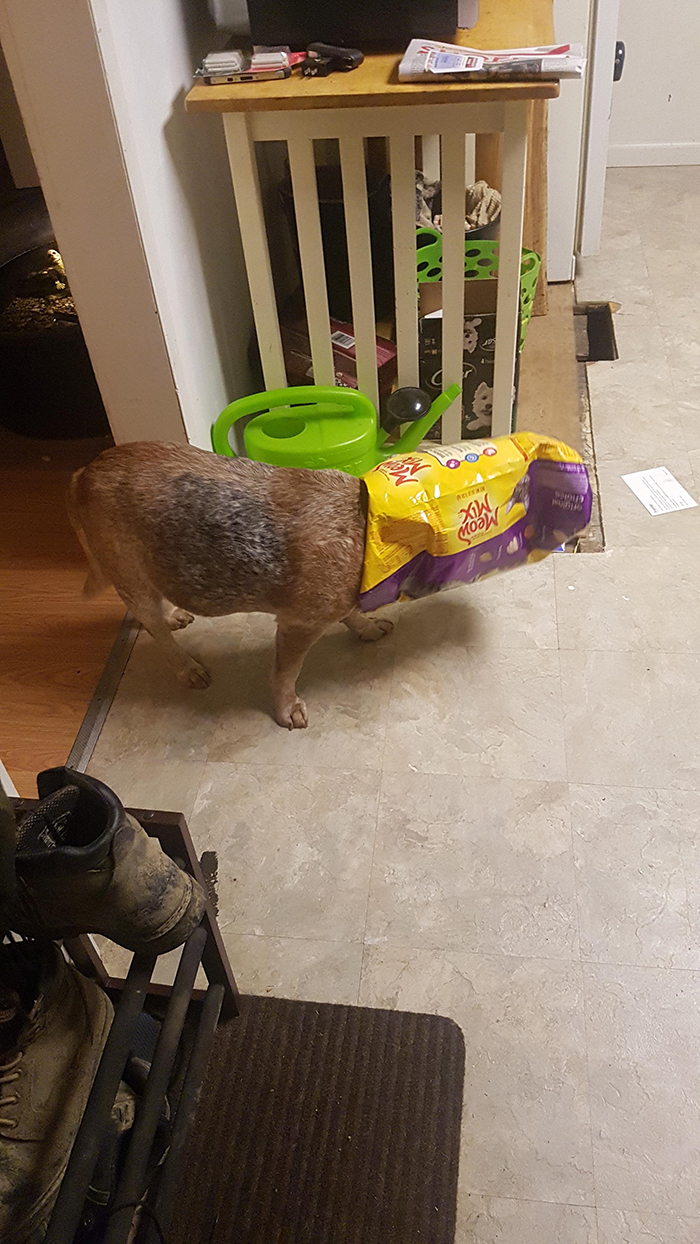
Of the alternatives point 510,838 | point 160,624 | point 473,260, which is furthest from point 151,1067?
point 473,260

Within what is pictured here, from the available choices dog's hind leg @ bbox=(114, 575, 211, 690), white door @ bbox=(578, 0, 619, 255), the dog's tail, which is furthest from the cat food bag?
white door @ bbox=(578, 0, 619, 255)

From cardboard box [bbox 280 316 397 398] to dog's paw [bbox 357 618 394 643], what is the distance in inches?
25.4

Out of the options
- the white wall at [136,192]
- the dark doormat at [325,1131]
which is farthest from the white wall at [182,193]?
the dark doormat at [325,1131]

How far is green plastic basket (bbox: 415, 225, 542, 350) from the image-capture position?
221 cm

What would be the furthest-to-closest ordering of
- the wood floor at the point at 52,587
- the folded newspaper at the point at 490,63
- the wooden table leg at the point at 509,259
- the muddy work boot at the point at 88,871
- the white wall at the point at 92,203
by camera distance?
the wood floor at the point at 52,587, the wooden table leg at the point at 509,259, the folded newspaper at the point at 490,63, the white wall at the point at 92,203, the muddy work boot at the point at 88,871

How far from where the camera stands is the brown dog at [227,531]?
1526 mm

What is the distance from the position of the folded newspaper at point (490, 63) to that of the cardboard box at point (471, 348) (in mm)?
563

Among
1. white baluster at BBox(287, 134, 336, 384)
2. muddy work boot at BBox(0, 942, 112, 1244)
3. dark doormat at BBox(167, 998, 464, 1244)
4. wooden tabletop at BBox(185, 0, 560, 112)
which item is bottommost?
dark doormat at BBox(167, 998, 464, 1244)

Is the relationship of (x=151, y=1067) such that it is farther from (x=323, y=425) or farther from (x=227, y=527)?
(x=323, y=425)

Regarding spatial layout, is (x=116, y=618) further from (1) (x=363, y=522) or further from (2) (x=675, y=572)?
(2) (x=675, y=572)

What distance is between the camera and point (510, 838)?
1552 millimetres

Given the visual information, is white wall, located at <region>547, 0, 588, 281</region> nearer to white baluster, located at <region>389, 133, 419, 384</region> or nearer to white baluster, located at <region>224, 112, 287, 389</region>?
white baluster, located at <region>389, 133, 419, 384</region>

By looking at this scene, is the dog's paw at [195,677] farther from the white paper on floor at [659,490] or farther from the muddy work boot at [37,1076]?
the white paper on floor at [659,490]

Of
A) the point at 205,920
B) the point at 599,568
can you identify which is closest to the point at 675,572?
the point at 599,568
